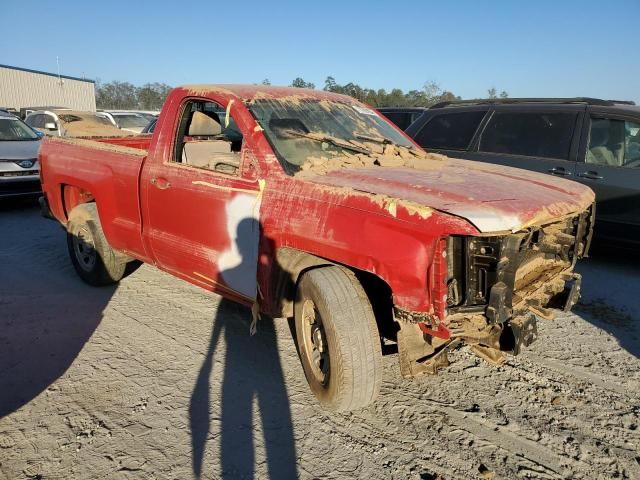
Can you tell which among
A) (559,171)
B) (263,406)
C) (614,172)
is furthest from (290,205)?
(614,172)

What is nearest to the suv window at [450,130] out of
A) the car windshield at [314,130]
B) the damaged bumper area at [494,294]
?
the car windshield at [314,130]

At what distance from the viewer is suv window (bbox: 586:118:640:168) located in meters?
5.50

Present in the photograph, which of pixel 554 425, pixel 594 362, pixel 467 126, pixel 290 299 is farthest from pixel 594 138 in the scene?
pixel 290 299

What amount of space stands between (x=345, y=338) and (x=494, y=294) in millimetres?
826

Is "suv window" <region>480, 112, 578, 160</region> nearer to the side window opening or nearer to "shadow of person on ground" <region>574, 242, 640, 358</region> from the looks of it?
"shadow of person on ground" <region>574, 242, 640, 358</region>

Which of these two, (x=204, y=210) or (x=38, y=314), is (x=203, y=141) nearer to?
(x=204, y=210)

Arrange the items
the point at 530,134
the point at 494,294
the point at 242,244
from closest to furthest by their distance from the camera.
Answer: the point at 494,294
the point at 242,244
the point at 530,134

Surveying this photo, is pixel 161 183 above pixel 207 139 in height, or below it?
below

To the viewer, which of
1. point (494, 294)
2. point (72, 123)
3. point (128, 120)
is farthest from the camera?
point (128, 120)

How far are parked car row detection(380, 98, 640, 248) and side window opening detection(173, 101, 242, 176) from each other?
135 inches

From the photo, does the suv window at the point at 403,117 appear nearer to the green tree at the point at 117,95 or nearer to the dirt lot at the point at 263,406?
the dirt lot at the point at 263,406

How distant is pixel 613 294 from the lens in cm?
498

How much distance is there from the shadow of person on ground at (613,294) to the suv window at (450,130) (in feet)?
6.93

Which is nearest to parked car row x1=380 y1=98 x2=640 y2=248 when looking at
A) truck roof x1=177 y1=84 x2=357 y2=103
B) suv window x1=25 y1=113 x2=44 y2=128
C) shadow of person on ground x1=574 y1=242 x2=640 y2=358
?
shadow of person on ground x1=574 y1=242 x2=640 y2=358
